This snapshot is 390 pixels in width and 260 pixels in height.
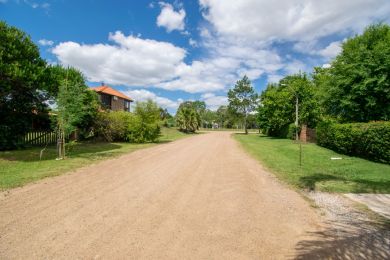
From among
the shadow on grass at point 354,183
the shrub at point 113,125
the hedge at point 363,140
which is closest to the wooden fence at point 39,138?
the shrub at point 113,125

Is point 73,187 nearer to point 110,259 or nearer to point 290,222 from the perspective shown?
point 110,259

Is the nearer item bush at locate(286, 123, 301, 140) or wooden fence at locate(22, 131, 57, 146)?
wooden fence at locate(22, 131, 57, 146)

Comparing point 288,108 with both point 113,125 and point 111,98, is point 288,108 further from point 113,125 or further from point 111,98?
point 111,98

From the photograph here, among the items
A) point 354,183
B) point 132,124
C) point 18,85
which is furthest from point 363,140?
point 18,85

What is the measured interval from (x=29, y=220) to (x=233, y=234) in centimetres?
397

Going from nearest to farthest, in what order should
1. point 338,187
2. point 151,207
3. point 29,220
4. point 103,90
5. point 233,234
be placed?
1. point 233,234
2. point 29,220
3. point 151,207
4. point 338,187
5. point 103,90

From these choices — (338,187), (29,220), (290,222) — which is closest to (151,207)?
(29,220)

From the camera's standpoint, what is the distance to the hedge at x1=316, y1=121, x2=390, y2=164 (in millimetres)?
13289

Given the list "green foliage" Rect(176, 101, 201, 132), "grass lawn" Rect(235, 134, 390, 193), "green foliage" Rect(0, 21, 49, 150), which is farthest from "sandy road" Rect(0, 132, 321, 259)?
"green foliage" Rect(176, 101, 201, 132)

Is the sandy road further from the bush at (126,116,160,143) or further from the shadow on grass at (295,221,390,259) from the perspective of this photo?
the bush at (126,116,160,143)

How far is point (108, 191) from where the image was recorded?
24.2ft

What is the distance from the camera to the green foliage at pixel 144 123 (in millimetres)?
26062

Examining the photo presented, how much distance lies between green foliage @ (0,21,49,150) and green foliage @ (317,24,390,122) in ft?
71.8

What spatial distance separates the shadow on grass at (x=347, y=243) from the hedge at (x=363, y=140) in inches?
396
